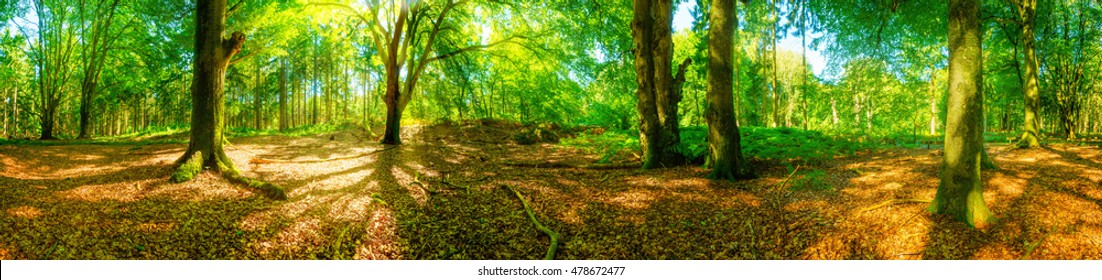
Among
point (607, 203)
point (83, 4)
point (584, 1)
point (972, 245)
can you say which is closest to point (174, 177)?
point (607, 203)

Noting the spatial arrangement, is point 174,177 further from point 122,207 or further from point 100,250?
point 100,250

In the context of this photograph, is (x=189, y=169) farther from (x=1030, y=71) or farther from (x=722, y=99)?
(x=1030, y=71)

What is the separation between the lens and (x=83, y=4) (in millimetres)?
14867

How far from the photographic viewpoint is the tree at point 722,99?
6562 mm

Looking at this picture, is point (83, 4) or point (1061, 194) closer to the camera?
point (1061, 194)

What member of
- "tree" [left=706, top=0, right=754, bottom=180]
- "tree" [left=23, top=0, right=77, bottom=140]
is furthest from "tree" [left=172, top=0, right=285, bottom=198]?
"tree" [left=23, top=0, right=77, bottom=140]

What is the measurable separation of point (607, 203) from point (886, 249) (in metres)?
2.57

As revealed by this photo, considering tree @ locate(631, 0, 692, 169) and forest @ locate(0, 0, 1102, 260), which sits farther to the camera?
tree @ locate(631, 0, 692, 169)

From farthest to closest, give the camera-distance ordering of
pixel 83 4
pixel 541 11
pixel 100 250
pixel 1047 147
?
pixel 83 4
pixel 541 11
pixel 1047 147
pixel 100 250

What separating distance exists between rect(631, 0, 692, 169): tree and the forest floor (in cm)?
157

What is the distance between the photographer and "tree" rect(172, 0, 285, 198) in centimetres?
580

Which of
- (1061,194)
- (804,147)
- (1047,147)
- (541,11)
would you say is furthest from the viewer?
(541,11)

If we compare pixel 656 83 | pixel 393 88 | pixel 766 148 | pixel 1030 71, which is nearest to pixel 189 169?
pixel 393 88

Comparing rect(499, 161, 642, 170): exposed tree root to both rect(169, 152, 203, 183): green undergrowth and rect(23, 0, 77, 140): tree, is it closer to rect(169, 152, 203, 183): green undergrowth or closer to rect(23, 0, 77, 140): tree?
rect(169, 152, 203, 183): green undergrowth
